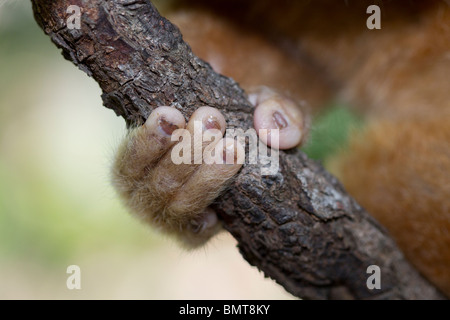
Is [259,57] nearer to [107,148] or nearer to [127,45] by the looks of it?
[107,148]

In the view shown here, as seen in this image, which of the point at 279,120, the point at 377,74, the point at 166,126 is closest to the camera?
the point at 166,126

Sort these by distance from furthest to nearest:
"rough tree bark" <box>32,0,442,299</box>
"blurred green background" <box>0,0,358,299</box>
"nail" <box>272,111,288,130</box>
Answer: "blurred green background" <box>0,0,358,299</box> < "nail" <box>272,111,288,130</box> < "rough tree bark" <box>32,0,442,299</box>

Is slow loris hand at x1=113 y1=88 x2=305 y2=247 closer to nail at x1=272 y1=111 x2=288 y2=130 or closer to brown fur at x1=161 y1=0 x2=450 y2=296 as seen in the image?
nail at x1=272 y1=111 x2=288 y2=130

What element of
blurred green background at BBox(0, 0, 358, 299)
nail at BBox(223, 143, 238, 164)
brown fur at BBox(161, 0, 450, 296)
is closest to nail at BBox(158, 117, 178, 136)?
nail at BBox(223, 143, 238, 164)

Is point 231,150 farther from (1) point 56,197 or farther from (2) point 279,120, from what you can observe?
(1) point 56,197

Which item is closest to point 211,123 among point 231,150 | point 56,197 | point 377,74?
point 231,150
